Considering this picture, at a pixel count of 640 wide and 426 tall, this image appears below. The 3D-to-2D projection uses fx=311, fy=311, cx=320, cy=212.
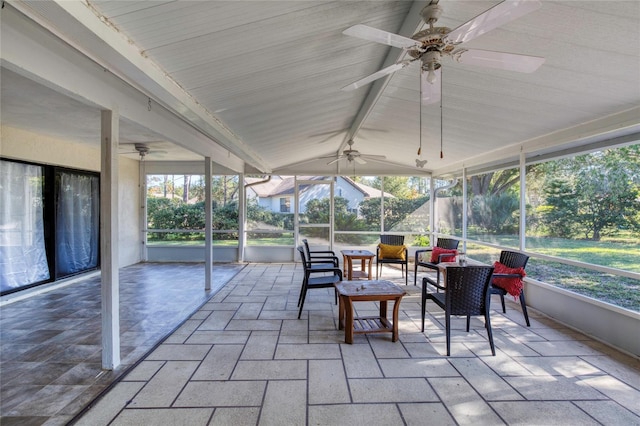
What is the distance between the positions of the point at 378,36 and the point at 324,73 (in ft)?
3.95

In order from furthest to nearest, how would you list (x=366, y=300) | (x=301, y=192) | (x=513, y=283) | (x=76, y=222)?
1. (x=301, y=192)
2. (x=76, y=222)
3. (x=513, y=283)
4. (x=366, y=300)

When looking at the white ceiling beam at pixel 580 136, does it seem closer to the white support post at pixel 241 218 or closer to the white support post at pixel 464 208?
the white support post at pixel 464 208

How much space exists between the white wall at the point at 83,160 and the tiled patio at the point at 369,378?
354 cm

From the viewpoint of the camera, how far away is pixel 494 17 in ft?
4.96

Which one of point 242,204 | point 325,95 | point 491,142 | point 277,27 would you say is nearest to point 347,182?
point 242,204

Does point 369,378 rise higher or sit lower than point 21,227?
lower

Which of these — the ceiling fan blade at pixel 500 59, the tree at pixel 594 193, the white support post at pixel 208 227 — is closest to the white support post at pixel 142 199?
the white support post at pixel 208 227

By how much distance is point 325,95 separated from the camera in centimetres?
345

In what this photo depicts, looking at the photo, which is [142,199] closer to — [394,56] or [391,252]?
[391,252]

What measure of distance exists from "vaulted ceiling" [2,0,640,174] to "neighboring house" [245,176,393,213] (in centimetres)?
280

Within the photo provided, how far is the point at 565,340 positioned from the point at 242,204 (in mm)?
6417

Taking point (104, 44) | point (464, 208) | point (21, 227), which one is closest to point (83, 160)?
point (21, 227)

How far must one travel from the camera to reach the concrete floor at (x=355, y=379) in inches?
80.4

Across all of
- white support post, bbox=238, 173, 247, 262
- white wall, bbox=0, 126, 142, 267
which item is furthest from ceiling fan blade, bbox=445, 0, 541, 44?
white support post, bbox=238, 173, 247, 262
